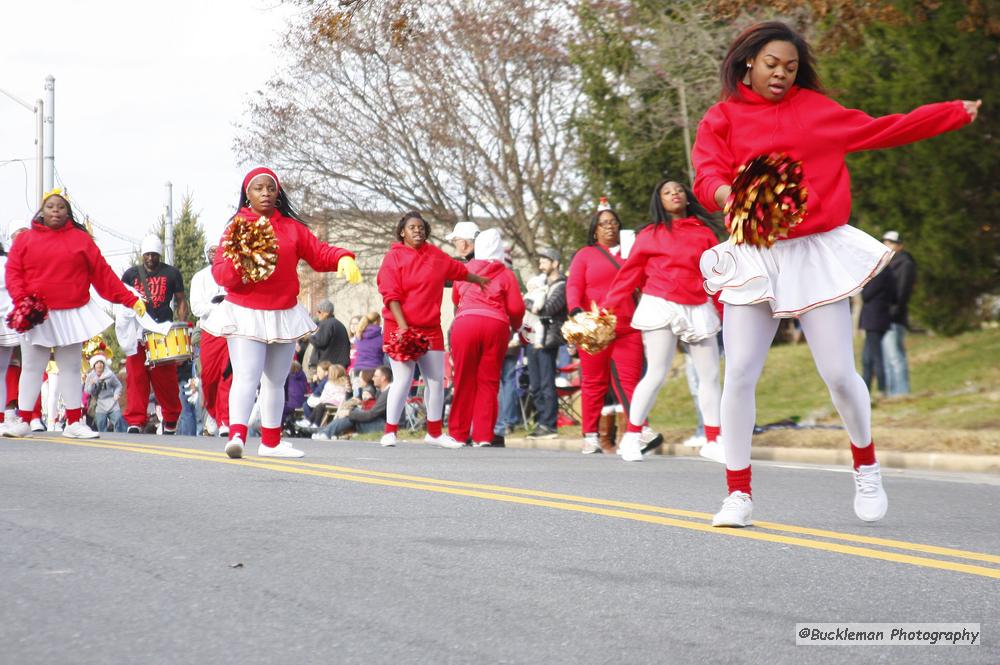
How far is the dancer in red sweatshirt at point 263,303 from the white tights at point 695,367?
2.79 metres

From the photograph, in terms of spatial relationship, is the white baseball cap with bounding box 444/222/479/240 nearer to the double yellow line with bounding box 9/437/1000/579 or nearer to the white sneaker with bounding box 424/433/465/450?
the white sneaker with bounding box 424/433/465/450

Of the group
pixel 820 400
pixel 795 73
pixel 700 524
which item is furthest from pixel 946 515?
pixel 820 400

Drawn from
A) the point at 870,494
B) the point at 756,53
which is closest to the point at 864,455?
the point at 870,494

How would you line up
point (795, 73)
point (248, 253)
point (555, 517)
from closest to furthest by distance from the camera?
point (795, 73) < point (555, 517) < point (248, 253)

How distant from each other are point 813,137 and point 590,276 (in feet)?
23.7

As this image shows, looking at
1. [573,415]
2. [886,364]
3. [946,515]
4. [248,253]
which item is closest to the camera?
[946,515]

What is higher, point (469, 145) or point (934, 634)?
point (469, 145)

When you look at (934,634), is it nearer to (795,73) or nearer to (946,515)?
(795,73)

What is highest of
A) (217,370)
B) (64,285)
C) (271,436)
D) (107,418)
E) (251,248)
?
(64,285)

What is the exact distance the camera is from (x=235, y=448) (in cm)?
1058

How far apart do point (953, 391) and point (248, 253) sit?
433 inches

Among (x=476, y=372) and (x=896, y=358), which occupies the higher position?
(x=896, y=358)

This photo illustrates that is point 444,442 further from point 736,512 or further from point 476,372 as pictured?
point 736,512

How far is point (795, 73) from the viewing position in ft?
20.6
